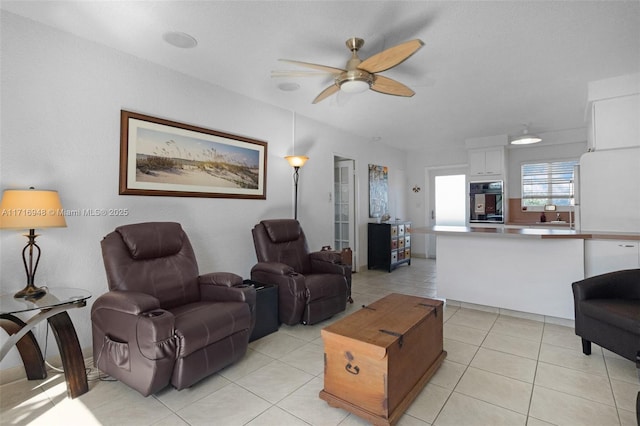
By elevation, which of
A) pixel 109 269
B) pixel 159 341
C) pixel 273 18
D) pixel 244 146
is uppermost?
pixel 273 18

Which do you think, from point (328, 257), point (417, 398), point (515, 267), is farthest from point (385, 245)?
point (417, 398)

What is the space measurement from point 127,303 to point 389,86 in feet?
8.40

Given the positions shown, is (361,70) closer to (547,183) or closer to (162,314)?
(162,314)

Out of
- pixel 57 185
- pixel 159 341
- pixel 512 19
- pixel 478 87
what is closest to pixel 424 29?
pixel 512 19

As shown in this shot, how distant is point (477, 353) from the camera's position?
2574mm

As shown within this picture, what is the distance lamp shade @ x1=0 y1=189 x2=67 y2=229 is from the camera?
1.91m

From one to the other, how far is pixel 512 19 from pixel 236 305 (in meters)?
2.95

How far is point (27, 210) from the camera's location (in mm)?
1950

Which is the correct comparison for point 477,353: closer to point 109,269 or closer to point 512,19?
point 512,19

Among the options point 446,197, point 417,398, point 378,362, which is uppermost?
point 446,197

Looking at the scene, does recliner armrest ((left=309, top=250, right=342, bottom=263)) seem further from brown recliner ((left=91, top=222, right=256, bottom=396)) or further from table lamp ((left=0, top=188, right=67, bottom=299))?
table lamp ((left=0, top=188, right=67, bottom=299))

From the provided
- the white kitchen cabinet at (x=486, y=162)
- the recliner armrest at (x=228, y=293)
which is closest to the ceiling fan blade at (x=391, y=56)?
the recliner armrest at (x=228, y=293)

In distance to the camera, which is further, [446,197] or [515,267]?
[446,197]

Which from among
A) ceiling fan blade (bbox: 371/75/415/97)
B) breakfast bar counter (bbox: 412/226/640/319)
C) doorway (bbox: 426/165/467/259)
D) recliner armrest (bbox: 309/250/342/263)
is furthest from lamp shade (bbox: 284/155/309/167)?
doorway (bbox: 426/165/467/259)
